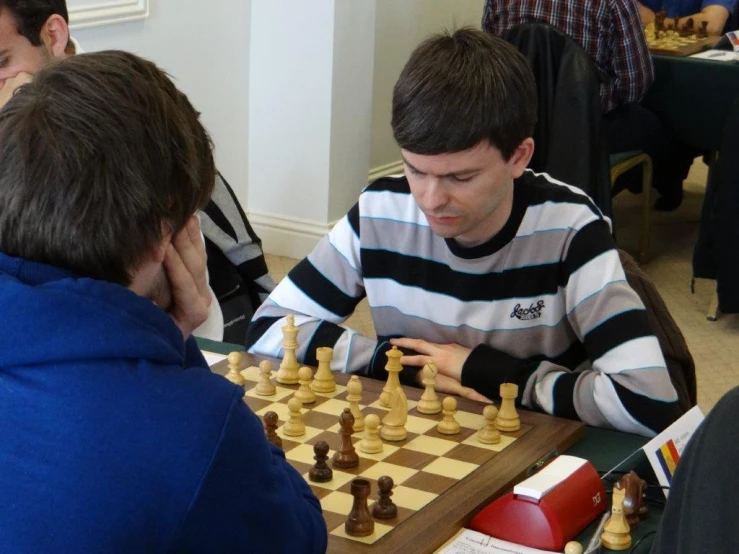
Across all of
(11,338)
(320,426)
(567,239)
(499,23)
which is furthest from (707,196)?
(11,338)

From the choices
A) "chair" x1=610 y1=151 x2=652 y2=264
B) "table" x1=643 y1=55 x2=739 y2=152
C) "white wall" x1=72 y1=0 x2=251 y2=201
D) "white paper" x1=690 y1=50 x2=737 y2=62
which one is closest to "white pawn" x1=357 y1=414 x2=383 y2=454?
"white wall" x1=72 y1=0 x2=251 y2=201

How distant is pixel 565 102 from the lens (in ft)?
12.7

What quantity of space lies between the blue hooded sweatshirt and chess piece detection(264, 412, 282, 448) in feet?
1.69

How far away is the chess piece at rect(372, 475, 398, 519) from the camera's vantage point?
140 centimetres

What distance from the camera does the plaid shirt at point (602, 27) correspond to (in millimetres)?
3934

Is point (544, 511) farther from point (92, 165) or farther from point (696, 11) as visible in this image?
point (696, 11)

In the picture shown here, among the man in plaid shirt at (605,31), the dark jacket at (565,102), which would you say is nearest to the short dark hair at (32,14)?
the dark jacket at (565,102)

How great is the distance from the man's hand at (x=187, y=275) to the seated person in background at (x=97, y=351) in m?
0.14

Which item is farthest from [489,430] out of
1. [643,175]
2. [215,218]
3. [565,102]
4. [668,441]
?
[643,175]

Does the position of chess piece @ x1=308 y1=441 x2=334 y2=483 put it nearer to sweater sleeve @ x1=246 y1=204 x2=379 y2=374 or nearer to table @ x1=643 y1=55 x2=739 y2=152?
sweater sleeve @ x1=246 y1=204 x2=379 y2=374

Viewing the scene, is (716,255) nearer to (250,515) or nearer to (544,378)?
(544,378)

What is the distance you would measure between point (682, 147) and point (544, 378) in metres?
3.62

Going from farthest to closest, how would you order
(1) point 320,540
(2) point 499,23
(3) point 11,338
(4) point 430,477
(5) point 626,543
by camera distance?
(2) point 499,23
(4) point 430,477
(5) point 626,543
(1) point 320,540
(3) point 11,338

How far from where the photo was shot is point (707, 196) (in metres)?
4.18
